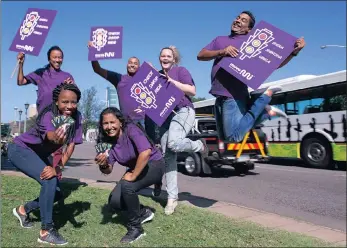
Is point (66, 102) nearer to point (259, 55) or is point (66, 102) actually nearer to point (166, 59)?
point (166, 59)

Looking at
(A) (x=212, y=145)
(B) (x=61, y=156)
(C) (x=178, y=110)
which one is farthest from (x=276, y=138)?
(B) (x=61, y=156)

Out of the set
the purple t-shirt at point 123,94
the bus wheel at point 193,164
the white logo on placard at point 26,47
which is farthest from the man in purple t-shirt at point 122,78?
the bus wheel at point 193,164

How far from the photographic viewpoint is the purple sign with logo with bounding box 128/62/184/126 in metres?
4.70

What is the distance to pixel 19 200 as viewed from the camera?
18.3ft

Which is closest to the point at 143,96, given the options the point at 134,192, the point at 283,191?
the point at 134,192

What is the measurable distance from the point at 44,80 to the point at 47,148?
114cm

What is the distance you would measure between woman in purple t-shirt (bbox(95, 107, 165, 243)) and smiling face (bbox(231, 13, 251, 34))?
150cm

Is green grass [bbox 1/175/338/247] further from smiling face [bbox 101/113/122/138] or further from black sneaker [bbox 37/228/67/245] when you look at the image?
smiling face [bbox 101/113/122/138]

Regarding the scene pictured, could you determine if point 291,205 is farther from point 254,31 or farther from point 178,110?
point 254,31

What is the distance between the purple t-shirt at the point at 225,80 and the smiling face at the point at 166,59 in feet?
2.52

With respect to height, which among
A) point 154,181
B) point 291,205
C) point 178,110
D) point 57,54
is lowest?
point 291,205

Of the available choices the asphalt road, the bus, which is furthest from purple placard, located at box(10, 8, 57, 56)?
the bus

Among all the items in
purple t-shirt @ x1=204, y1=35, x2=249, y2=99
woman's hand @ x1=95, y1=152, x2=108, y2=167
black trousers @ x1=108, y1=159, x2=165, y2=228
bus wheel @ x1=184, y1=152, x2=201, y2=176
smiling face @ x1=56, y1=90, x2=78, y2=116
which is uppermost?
purple t-shirt @ x1=204, y1=35, x2=249, y2=99

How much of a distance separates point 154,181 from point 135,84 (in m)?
1.30
